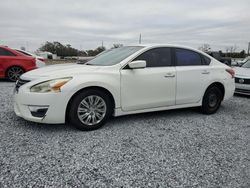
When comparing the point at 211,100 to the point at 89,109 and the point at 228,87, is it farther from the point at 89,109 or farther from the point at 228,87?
the point at 89,109

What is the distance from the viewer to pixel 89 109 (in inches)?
137

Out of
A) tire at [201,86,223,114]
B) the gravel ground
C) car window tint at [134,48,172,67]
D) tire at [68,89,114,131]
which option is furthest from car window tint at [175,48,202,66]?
tire at [68,89,114,131]

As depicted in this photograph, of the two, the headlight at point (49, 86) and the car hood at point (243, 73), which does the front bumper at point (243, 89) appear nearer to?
the car hood at point (243, 73)

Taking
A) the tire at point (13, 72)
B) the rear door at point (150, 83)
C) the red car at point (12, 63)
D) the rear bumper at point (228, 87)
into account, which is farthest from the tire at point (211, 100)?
the tire at point (13, 72)

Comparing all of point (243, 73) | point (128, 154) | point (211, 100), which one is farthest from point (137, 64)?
point (243, 73)

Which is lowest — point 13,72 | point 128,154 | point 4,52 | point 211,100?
point 128,154

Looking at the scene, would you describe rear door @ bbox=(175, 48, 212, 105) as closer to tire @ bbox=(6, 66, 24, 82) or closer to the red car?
the red car

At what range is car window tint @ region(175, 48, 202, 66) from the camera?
4.36 metres

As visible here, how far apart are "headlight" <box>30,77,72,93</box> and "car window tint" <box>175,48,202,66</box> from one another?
234 cm

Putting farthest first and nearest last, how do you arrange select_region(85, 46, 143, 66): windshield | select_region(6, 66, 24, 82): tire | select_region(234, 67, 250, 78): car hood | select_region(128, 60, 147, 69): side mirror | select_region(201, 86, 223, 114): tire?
select_region(6, 66, 24, 82): tire → select_region(234, 67, 250, 78): car hood → select_region(201, 86, 223, 114): tire → select_region(85, 46, 143, 66): windshield → select_region(128, 60, 147, 69): side mirror

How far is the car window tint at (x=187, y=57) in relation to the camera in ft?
14.3

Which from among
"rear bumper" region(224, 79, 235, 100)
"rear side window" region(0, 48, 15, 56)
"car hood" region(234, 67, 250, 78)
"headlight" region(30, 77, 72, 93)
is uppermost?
"rear side window" region(0, 48, 15, 56)

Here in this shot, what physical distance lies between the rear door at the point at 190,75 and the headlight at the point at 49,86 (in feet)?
7.27

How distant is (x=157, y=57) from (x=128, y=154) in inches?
81.7
